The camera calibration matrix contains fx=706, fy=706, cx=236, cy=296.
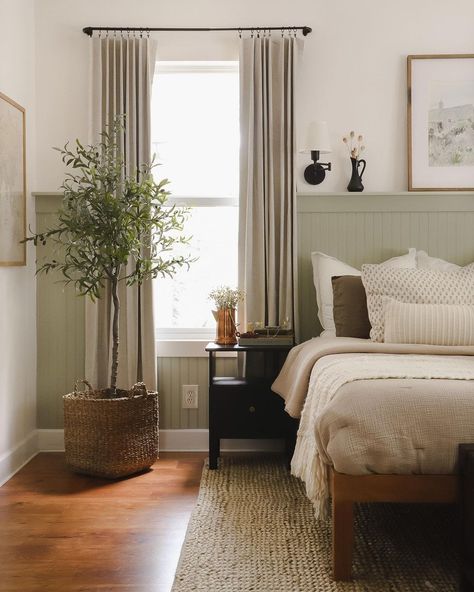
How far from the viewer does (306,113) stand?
13.5 ft

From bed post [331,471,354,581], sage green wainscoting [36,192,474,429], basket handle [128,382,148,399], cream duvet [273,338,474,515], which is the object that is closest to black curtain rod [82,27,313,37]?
sage green wainscoting [36,192,474,429]

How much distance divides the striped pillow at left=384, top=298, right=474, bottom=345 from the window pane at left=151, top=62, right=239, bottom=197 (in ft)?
4.67

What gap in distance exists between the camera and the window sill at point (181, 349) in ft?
13.5

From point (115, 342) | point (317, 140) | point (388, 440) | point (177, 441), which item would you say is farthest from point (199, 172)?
point (388, 440)

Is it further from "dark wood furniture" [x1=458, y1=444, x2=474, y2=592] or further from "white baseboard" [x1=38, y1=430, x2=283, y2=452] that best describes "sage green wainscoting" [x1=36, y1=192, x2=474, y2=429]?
"dark wood furniture" [x1=458, y1=444, x2=474, y2=592]

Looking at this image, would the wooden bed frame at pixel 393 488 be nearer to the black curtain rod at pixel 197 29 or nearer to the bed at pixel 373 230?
the bed at pixel 373 230

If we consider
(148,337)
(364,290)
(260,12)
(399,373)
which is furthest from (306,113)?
(399,373)

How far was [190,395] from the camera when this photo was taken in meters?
4.13

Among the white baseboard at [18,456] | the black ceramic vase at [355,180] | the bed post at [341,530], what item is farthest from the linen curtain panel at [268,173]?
the bed post at [341,530]

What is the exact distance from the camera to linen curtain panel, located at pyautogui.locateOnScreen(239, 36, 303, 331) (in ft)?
13.1

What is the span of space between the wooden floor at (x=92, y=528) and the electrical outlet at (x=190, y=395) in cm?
35

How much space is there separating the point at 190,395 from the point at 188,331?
1.25ft

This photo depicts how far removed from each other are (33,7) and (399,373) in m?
3.07

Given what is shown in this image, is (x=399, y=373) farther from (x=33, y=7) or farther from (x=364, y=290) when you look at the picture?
(x=33, y=7)
